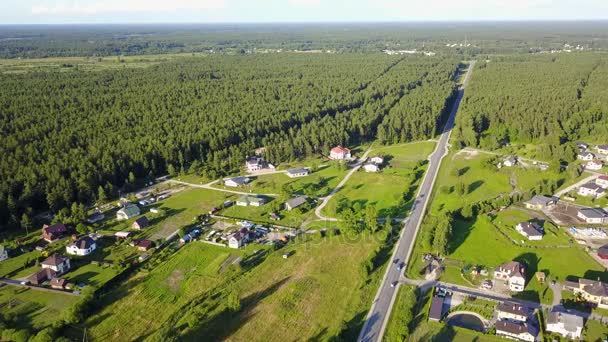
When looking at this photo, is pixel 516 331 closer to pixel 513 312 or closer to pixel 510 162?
pixel 513 312

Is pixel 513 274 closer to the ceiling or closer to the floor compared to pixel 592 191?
closer to the floor

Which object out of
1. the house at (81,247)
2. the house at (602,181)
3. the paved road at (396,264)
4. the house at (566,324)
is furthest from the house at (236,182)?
the house at (602,181)

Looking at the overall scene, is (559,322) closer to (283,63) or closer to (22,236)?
(22,236)

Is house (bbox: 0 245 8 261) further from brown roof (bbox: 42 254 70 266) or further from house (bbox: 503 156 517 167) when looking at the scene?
house (bbox: 503 156 517 167)

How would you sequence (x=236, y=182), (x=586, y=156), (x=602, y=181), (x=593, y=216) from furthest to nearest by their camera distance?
(x=586, y=156) → (x=236, y=182) → (x=602, y=181) → (x=593, y=216)

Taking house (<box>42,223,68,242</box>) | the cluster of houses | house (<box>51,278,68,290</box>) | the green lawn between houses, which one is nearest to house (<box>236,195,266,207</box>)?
the green lawn between houses

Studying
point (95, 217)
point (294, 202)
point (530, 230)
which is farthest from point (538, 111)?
point (95, 217)

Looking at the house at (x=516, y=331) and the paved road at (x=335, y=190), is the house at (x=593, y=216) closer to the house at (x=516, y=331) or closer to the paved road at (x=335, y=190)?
the house at (x=516, y=331)

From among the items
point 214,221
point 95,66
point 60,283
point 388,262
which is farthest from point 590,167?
point 95,66
